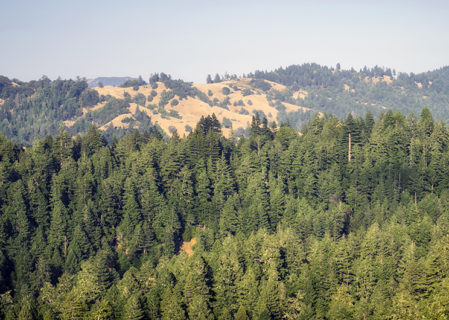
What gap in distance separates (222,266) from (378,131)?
52642 mm

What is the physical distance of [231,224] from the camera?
9700cm

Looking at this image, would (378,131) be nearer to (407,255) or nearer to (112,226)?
(407,255)

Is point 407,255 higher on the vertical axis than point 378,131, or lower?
lower

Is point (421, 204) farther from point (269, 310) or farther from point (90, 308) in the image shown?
point (90, 308)

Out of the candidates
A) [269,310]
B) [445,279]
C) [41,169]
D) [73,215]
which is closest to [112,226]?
[73,215]

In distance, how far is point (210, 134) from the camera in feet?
370

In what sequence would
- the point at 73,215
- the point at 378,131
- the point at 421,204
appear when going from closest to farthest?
the point at 421,204 → the point at 73,215 → the point at 378,131

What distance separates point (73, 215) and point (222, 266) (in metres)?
39.3

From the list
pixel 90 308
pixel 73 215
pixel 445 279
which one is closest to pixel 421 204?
pixel 445 279

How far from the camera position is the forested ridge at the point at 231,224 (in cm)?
6712

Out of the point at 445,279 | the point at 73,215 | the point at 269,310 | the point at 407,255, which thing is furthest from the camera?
the point at 73,215

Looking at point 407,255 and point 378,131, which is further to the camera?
point 378,131

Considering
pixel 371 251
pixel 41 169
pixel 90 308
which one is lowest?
pixel 90 308

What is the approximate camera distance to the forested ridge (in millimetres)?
67125
